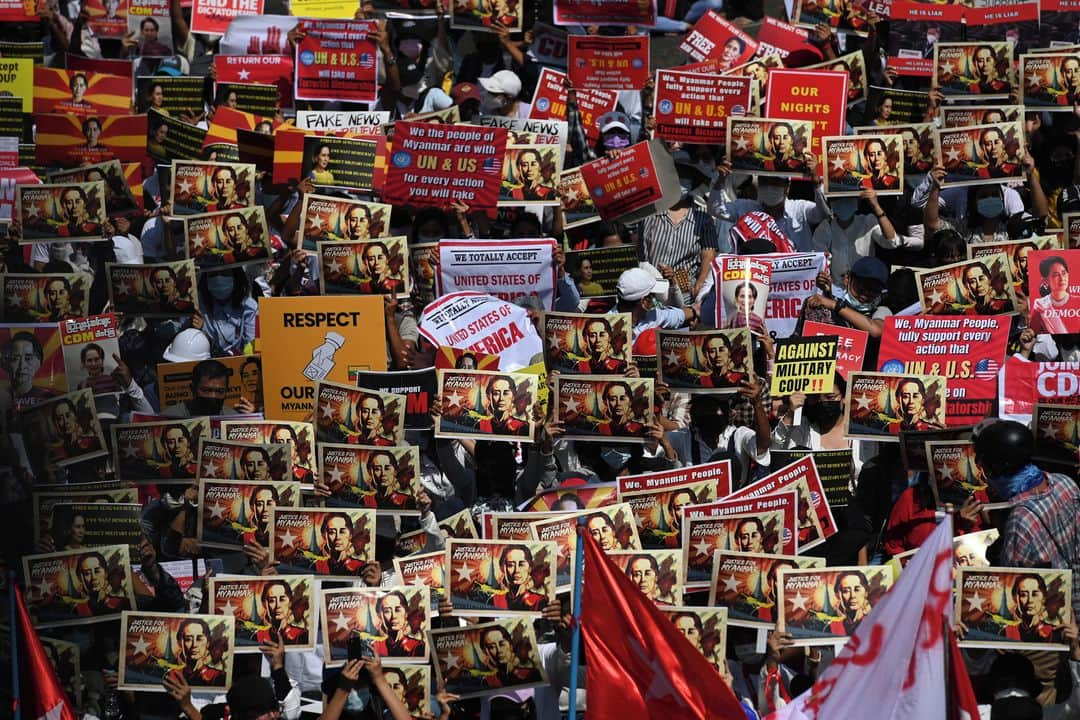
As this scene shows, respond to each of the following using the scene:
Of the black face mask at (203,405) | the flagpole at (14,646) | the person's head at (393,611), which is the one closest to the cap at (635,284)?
the black face mask at (203,405)

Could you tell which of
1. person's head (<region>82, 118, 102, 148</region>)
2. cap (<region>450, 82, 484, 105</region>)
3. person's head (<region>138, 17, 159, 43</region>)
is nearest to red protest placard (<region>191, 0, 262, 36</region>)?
person's head (<region>138, 17, 159, 43</region>)

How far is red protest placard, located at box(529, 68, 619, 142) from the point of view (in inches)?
594

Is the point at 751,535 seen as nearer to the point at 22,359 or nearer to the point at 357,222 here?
the point at 357,222

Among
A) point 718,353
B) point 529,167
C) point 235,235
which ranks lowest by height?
point 718,353

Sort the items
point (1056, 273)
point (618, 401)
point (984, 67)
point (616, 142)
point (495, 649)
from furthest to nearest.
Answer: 1. point (984, 67)
2. point (616, 142)
3. point (1056, 273)
4. point (618, 401)
5. point (495, 649)

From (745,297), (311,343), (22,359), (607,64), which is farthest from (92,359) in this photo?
(607,64)

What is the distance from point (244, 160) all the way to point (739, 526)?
5588 mm

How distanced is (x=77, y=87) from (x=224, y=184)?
2.51 metres

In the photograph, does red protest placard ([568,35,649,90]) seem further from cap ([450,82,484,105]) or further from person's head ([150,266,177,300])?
person's head ([150,266,177,300])

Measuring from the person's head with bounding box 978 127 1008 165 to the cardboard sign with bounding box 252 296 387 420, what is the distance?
434cm

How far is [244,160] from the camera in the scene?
46.7ft

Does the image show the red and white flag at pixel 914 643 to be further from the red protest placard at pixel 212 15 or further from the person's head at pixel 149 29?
the person's head at pixel 149 29

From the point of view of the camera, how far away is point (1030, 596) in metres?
9.35

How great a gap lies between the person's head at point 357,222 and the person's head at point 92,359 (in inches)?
73.3
